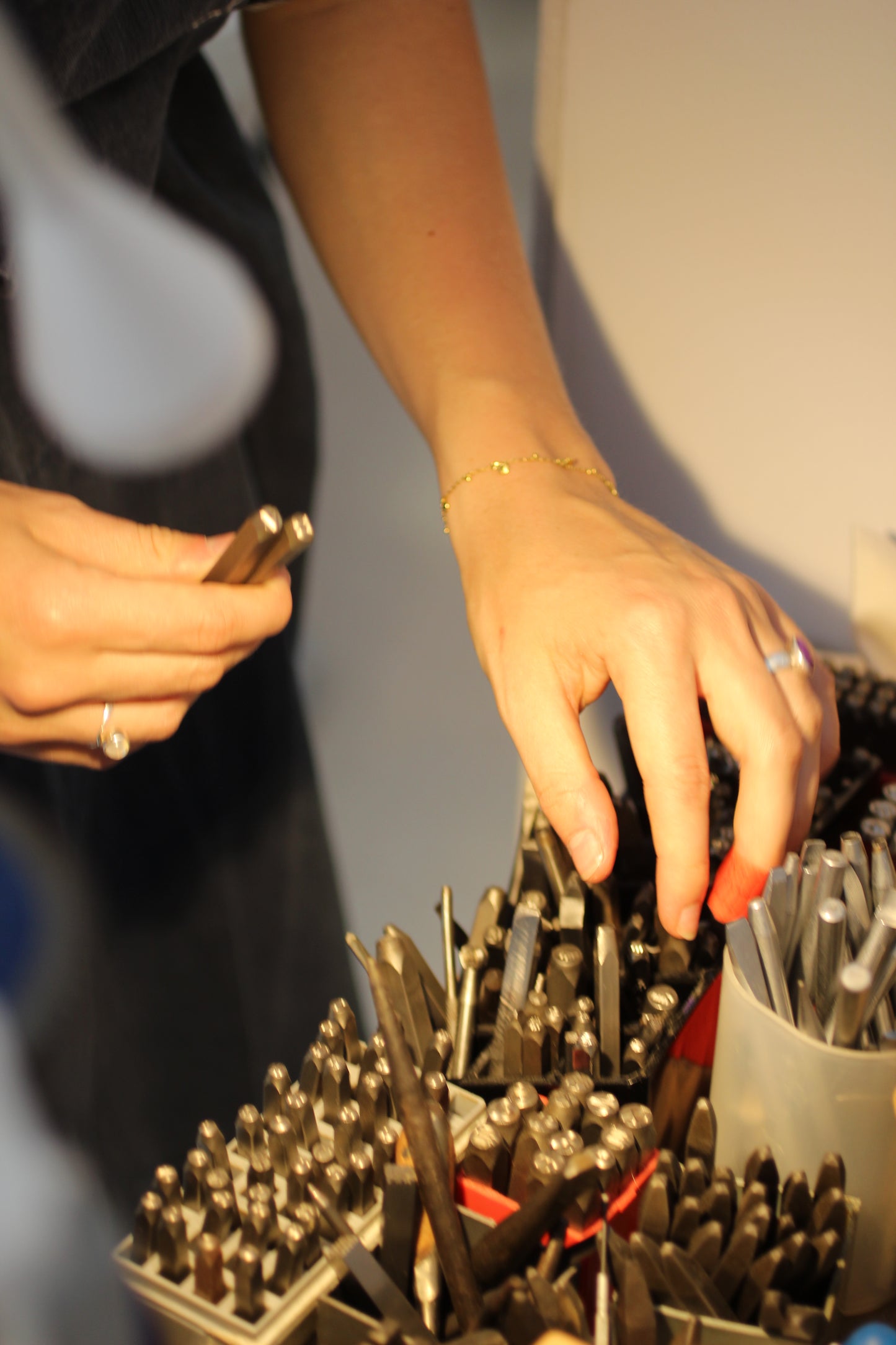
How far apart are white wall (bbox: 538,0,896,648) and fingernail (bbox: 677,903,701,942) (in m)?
0.39

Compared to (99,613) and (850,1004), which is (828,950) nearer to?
(850,1004)

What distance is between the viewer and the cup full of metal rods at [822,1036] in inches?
10.8

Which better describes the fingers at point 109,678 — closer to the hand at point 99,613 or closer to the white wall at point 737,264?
the hand at point 99,613

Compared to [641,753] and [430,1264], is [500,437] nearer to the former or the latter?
[641,753]

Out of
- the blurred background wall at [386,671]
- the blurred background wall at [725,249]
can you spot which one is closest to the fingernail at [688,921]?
the blurred background wall at [725,249]

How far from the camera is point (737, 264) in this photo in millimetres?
640

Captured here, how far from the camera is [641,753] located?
14.4 inches

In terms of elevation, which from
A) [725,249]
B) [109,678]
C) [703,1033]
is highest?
[725,249]

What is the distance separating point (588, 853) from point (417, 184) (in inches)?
14.2

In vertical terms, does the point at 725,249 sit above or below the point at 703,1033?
above

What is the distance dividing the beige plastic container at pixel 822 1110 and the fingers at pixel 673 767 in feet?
0.18

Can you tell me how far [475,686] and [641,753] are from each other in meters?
0.62

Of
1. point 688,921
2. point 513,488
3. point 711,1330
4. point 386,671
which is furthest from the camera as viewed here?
point 386,671

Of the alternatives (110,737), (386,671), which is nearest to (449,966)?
(110,737)
